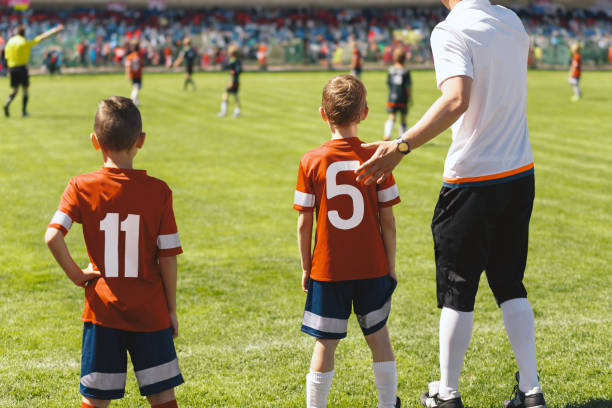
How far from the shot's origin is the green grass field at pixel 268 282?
436 centimetres

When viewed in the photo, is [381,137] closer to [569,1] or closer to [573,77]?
[573,77]

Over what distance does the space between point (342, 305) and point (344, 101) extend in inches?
39.3

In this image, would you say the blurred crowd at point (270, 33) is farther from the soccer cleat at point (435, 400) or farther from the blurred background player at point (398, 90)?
the soccer cleat at point (435, 400)

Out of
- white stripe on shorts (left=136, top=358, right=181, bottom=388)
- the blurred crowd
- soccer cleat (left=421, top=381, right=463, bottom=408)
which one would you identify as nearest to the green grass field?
soccer cleat (left=421, top=381, right=463, bottom=408)

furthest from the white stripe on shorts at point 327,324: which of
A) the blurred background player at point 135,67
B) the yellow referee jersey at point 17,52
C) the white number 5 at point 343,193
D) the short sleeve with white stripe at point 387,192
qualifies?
the blurred background player at point 135,67

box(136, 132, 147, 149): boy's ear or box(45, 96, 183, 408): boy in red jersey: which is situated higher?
box(136, 132, 147, 149): boy's ear

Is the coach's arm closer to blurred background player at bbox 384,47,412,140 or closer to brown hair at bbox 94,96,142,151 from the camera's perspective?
brown hair at bbox 94,96,142,151

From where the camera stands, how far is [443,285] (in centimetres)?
359

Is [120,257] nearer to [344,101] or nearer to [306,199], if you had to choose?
[306,199]

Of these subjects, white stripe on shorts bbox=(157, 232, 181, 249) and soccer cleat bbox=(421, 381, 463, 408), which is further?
soccer cleat bbox=(421, 381, 463, 408)

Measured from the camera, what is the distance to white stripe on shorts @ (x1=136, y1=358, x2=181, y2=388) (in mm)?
3148

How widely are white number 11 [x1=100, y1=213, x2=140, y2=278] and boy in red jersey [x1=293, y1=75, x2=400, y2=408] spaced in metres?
0.84

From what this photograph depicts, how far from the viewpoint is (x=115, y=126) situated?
10.2 feet

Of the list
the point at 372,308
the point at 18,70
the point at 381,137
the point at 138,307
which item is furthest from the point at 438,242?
the point at 18,70
